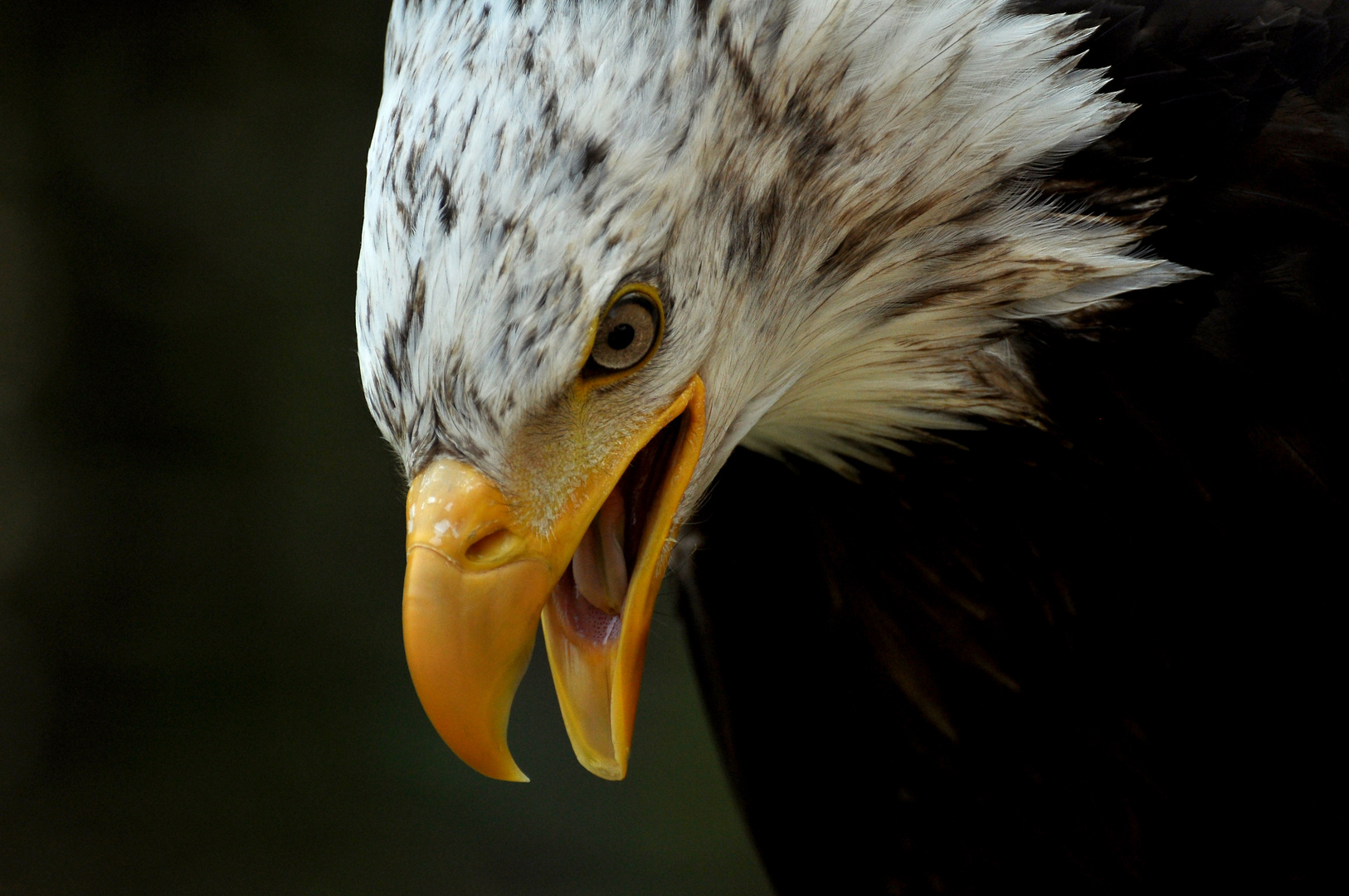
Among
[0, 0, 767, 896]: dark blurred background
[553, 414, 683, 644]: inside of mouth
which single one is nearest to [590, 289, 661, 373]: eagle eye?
[553, 414, 683, 644]: inside of mouth

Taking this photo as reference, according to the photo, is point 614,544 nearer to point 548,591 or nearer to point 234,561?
point 548,591

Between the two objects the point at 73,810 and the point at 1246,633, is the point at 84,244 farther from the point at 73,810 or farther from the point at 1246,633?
the point at 1246,633

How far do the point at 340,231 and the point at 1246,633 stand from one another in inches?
134

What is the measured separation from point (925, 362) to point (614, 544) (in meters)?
0.41

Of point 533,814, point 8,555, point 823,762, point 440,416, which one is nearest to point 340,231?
point 8,555

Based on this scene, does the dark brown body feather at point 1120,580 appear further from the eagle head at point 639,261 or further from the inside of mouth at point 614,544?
the inside of mouth at point 614,544

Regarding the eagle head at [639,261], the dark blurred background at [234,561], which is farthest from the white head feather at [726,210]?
the dark blurred background at [234,561]

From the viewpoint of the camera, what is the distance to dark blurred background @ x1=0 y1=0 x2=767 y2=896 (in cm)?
390

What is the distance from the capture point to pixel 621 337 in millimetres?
1035

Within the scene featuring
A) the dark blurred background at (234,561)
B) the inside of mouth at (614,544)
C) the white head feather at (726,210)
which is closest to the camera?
the white head feather at (726,210)

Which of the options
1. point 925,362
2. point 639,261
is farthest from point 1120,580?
point 639,261

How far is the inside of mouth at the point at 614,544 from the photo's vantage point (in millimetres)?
1165

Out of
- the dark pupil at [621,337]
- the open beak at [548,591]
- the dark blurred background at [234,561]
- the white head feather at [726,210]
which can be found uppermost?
the white head feather at [726,210]

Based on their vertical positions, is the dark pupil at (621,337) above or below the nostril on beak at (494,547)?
above
